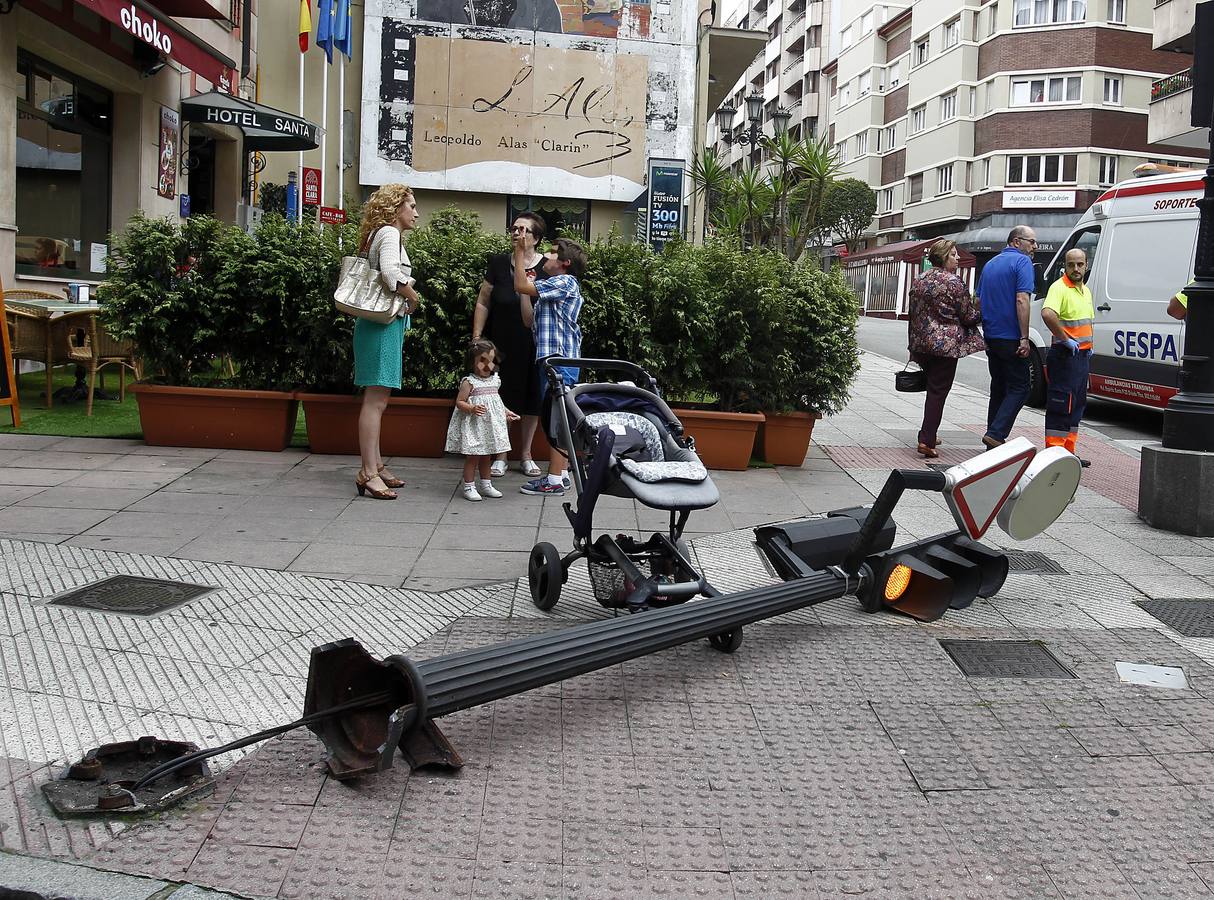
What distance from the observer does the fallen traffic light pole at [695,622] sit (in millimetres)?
3375

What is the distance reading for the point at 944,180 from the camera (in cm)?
5784

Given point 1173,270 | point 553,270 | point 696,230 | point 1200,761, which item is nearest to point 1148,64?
point 696,230

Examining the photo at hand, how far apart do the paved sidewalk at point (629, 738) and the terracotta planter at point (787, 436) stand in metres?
2.82

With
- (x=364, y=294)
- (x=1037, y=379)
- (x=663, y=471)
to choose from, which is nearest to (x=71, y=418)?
(x=364, y=294)

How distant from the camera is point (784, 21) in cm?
8950

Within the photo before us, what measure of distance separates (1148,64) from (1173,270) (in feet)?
144

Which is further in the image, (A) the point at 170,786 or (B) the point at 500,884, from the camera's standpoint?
(A) the point at 170,786

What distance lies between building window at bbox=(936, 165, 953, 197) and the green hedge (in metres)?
51.2

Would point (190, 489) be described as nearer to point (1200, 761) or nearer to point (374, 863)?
point (374, 863)

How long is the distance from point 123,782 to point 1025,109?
180 feet

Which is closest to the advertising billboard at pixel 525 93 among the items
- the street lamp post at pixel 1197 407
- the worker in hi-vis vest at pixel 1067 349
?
the worker in hi-vis vest at pixel 1067 349

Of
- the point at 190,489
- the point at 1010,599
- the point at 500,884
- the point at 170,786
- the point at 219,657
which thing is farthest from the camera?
the point at 190,489

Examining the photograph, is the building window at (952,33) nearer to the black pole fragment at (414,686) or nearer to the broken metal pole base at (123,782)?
the black pole fragment at (414,686)

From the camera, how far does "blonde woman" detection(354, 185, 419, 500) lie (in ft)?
23.9
